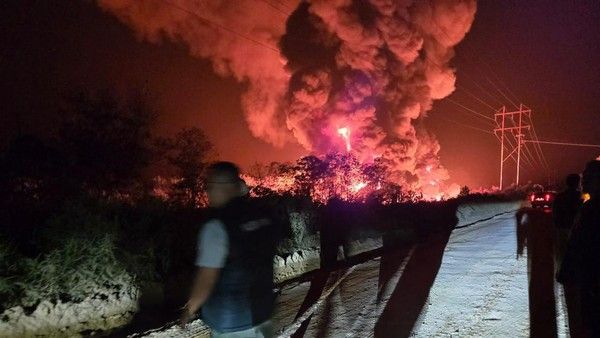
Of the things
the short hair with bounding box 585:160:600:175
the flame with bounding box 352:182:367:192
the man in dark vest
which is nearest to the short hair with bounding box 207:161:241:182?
the man in dark vest

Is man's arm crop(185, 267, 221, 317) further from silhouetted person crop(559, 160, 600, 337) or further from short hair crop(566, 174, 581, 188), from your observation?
short hair crop(566, 174, 581, 188)

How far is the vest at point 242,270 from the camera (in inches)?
116

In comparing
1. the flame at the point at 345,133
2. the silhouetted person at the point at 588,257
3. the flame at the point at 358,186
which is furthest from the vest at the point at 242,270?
the flame at the point at 345,133

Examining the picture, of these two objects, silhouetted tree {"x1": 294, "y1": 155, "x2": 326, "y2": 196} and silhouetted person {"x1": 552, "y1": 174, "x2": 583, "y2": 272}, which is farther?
silhouetted tree {"x1": 294, "y1": 155, "x2": 326, "y2": 196}

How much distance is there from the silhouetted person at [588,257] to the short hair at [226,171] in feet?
9.76

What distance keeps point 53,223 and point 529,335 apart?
642 cm

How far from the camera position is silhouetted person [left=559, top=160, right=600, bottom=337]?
157 inches

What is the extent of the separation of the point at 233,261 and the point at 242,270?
9 centimetres

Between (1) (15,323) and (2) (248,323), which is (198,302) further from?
(1) (15,323)

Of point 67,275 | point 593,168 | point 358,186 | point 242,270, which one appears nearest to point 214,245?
point 242,270

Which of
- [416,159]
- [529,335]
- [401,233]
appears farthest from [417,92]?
[529,335]

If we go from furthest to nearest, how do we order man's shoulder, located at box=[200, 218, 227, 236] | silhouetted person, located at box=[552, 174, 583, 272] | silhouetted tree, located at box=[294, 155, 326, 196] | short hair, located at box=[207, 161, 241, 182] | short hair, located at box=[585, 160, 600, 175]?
silhouetted tree, located at box=[294, 155, 326, 196]
silhouetted person, located at box=[552, 174, 583, 272]
short hair, located at box=[585, 160, 600, 175]
short hair, located at box=[207, 161, 241, 182]
man's shoulder, located at box=[200, 218, 227, 236]

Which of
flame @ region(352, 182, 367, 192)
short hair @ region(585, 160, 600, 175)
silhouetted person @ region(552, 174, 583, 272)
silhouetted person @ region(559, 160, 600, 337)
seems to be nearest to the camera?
silhouetted person @ region(559, 160, 600, 337)

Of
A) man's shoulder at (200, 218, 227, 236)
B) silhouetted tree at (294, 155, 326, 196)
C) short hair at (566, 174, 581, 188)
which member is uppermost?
silhouetted tree at (294, 155, 326, 196)
